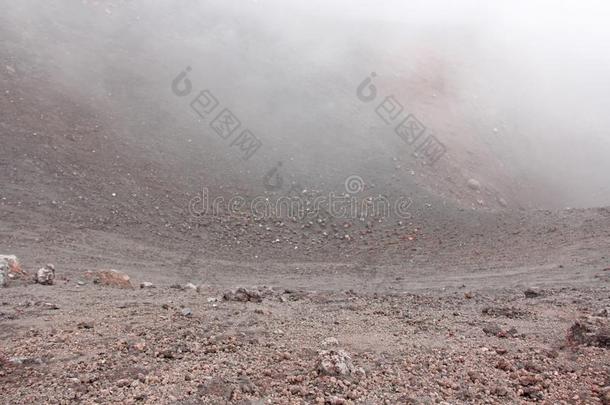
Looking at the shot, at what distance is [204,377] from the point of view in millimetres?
4043

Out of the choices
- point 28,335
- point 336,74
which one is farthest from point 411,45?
point 28,335
